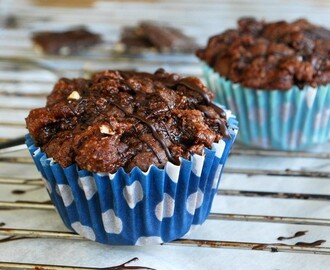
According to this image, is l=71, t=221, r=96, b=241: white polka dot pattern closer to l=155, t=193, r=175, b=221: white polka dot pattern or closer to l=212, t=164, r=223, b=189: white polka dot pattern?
l=155, t=193, r=175, b=221: white polka dot pattern

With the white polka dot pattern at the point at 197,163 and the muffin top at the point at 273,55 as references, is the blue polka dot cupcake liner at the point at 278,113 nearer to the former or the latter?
the muffin top at the point at 273,55

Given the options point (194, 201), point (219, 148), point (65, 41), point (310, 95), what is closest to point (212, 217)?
point (194, 201)

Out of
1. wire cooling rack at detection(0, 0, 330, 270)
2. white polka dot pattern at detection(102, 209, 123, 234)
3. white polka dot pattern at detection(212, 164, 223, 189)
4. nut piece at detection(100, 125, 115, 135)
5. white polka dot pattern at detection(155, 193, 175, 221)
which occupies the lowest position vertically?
wire cooling rack at detection(0, 0, 330, 270)

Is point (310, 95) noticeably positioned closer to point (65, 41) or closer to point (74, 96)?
point (74, 96)

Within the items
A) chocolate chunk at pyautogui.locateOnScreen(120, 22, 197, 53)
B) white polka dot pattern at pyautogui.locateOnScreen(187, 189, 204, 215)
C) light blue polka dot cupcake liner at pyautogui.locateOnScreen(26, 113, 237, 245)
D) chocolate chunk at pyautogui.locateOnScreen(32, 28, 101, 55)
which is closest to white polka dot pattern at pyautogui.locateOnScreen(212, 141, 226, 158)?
light blue polka dot cupcake liner at pyautogui.locateOnScreen(26, 113, 237, 245)

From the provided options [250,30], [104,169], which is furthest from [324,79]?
[104,169]

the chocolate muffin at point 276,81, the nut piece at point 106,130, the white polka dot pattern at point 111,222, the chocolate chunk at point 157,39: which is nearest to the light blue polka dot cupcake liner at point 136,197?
the white polka dot pattern at point 111,222

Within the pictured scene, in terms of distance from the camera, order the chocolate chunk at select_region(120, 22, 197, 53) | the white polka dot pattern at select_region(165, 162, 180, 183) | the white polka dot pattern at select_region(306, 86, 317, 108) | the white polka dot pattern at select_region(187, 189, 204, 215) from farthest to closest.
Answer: the chocolate chunk at select_region(120, 22, 197, 53) → the white polka dot pattern at select_region(306, 86, 317, 108) → the white polka dot pattern at select_region(187, 189, 204, 215) → the white polka dot pattern at select_region(165, 162, 180, 183)
